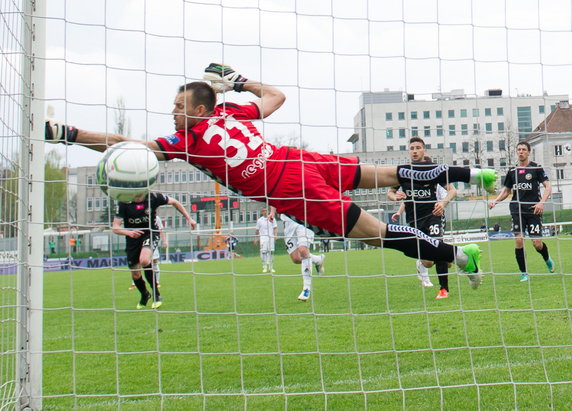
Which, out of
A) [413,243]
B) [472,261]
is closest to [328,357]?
[413,243]

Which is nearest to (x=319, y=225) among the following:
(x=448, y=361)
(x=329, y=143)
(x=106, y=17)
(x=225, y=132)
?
(x=329, y=143)

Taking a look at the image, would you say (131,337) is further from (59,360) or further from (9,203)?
(9,203)

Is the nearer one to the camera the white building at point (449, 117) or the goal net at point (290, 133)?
the goal net at point (290, 133)

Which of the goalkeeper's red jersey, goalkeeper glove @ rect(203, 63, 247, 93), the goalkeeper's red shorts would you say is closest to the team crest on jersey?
the goalkeeper's red jersey

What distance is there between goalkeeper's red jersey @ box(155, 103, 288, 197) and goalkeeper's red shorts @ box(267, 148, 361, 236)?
0.07 m

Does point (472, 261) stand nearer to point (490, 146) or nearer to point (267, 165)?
point (490, 146)

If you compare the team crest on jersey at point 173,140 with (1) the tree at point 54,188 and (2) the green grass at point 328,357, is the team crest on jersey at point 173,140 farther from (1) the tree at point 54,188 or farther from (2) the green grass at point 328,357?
(2) the green grass at point 328,357

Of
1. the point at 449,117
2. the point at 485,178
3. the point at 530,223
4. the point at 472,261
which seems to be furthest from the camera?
the point at 530,223

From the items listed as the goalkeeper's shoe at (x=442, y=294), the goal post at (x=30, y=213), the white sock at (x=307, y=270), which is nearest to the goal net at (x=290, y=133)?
the goal post at (x=30, y=213)

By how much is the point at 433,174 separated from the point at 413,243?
55 centimetres

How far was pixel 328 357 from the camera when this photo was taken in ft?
16.2

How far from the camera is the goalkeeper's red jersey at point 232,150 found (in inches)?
168

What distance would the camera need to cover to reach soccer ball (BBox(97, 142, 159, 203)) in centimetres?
401

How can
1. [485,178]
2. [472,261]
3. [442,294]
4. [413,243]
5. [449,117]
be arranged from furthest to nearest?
[442,294]
[472,261]
[449,117]
[485,178]
[413,243]
